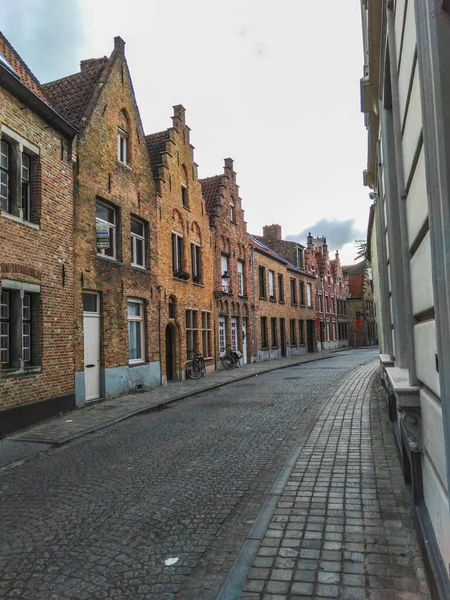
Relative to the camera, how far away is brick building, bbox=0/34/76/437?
9.21 metres

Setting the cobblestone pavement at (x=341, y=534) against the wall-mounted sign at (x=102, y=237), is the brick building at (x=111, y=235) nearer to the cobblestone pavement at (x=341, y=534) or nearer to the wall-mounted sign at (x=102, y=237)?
the wall-mounted sign at (x=102, y=237)

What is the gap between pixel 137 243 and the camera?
1569cm

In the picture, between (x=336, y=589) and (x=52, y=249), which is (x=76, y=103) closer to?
(x=52, y=249)

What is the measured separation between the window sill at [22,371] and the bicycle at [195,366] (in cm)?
898

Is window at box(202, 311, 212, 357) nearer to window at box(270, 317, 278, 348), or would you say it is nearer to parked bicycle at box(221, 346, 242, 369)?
parked bicycle at box(221, 346, 242, 369)

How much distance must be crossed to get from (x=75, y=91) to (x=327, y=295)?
36.4 metres

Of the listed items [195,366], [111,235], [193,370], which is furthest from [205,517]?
[195,366]

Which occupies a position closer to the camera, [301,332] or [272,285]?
[272,285]

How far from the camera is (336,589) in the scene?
9.79 feet

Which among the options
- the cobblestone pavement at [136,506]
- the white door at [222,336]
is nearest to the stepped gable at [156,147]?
the white door at [222,336]

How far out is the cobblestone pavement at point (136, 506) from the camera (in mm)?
3338

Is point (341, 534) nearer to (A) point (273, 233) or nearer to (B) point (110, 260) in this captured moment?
(B) point (110, 260)

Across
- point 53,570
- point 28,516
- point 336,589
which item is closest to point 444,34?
point 336,589

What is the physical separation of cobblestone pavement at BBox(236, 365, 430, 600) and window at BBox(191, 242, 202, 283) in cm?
1437
